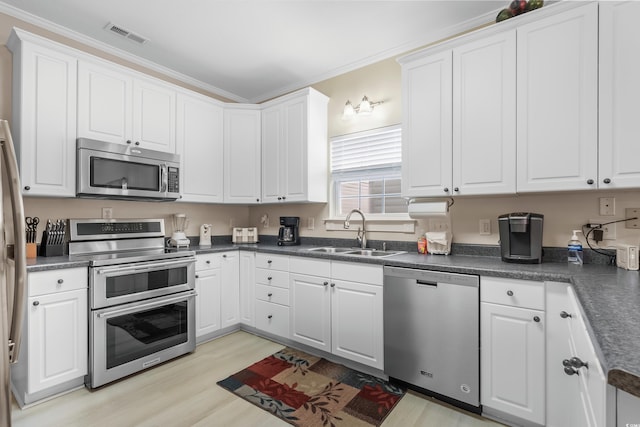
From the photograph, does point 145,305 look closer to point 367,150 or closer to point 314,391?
point 314,391

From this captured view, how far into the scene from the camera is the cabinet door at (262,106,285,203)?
136 inches

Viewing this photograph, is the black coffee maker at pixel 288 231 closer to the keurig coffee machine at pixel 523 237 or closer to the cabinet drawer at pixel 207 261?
the cabinet drawer at pixel 207 261

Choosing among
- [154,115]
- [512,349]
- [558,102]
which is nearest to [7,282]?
[154,115]

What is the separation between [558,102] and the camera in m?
1.91

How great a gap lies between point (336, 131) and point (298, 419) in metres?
2.63

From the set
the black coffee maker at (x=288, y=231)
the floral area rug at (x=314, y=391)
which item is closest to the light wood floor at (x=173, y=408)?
the floral area rug at (x=314, y=391)

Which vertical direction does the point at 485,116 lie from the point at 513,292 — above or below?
above

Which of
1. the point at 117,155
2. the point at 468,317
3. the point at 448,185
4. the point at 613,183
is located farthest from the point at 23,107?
the point at 613,183

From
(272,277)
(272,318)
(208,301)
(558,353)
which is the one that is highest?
(272,277)

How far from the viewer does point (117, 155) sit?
2617mm

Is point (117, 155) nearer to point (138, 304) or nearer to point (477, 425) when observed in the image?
point (138, 304)

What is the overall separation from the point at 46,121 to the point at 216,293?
6.36 ft

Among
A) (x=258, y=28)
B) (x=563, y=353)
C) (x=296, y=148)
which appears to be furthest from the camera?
(x=296, y=148)

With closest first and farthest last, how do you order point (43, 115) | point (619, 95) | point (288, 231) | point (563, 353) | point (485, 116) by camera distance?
point (563, 353) < point (619, 95) < point (485, 116) < point (43, 115) < point (288, 231)
